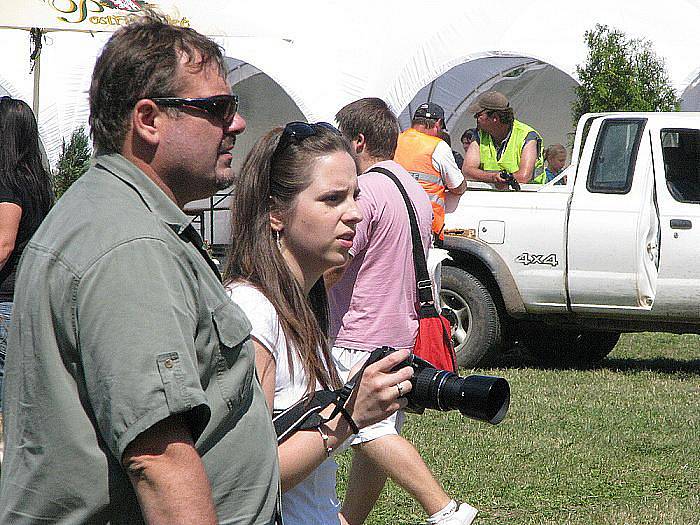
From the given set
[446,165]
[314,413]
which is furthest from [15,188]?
[446,165]

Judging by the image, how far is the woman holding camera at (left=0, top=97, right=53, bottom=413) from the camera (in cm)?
489

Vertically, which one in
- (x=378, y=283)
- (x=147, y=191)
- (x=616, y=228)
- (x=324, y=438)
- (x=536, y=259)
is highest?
(x=147, y=191)

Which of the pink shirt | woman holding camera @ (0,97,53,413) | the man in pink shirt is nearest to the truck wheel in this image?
the man in pink shirt

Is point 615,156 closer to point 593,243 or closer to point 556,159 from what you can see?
point 593,243

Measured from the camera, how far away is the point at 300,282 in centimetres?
289

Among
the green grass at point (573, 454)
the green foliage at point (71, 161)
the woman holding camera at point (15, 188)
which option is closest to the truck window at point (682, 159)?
the green grass at point (573, 454)

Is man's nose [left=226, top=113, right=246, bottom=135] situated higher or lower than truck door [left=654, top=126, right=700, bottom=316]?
higher

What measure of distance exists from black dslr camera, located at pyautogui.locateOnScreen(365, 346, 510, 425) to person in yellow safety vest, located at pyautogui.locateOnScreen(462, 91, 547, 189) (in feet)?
24.3

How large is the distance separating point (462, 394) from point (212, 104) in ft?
3.77

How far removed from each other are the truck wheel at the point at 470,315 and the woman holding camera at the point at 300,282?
6.22m

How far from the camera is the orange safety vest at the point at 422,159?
8211 millimetres

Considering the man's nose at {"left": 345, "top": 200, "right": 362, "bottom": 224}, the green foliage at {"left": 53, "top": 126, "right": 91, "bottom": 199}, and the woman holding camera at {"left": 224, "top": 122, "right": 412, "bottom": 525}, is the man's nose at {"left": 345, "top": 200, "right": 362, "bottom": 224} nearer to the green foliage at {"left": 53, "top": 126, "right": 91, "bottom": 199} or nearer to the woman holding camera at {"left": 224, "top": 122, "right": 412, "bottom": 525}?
the woman holding camera at {"left": 224, "top": 122, "right": 412, "bottom": 525}

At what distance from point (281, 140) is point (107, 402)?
137cm

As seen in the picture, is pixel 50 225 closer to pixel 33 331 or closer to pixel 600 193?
pixel 33 331
